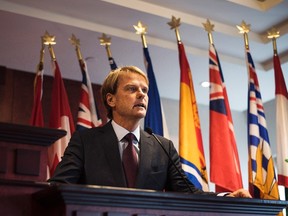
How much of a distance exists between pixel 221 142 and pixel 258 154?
1.15ft

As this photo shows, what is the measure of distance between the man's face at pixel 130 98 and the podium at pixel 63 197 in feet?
2.18

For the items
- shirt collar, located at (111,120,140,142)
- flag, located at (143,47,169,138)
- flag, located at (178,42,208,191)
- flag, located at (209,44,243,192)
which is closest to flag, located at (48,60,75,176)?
flag, located at (143,47,169,138)

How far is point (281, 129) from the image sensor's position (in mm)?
5086

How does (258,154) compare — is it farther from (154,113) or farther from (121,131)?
(121,131)

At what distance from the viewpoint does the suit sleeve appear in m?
2.37

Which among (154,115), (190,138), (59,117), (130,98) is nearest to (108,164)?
(130,98)

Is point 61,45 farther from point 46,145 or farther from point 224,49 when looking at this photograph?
point 46,145

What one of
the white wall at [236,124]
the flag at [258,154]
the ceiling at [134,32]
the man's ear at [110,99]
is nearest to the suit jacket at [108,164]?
the man's ear at [110,99]

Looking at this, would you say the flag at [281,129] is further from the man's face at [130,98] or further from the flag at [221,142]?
the man's face at [130,98]

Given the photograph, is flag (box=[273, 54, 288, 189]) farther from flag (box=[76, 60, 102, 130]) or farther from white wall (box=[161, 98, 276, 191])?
white wall (box=[161, 98, 276, 191])

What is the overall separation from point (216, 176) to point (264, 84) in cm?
280

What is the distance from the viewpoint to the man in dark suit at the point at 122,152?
2.45 metres

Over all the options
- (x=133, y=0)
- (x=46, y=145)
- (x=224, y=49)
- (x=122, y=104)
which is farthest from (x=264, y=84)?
(x=46, y=145)

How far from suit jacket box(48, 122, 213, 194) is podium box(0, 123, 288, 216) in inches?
13.1
